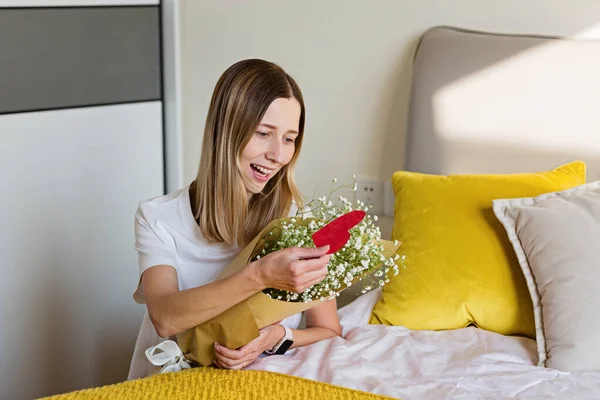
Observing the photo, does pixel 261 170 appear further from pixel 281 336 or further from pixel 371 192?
pixel 371 192

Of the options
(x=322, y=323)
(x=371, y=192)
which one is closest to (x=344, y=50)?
(x=371, y=192)

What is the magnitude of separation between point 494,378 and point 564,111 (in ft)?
2.50

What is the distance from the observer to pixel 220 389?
144 centimetres

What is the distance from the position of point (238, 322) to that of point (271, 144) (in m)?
0.38

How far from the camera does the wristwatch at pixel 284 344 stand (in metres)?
1.68

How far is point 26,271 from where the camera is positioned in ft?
7.59

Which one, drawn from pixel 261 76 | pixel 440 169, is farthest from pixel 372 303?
pixel 261 76

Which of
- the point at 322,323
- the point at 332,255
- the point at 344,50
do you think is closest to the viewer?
the point at 332,255

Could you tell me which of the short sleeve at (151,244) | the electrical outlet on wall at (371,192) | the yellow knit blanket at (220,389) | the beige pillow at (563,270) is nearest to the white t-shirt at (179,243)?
the short sleeve at (151,244)

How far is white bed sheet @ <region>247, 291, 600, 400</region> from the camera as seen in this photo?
154 centimetres

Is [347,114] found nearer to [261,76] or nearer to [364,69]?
[364,69]

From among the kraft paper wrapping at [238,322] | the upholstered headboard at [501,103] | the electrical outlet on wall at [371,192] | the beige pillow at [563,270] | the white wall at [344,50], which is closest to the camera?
the kraft paper wrapping at [238,322]

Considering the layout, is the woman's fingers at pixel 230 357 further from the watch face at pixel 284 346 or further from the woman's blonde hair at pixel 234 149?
the woman's blonde hair at pixel 234 149

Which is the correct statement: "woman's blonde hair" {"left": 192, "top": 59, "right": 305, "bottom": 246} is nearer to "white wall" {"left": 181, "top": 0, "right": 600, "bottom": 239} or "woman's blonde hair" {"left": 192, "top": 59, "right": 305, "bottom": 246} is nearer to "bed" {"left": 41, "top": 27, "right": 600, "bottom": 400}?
"bed" {"left": 41, "top": 27, "right": 600, "bottom": 400}
